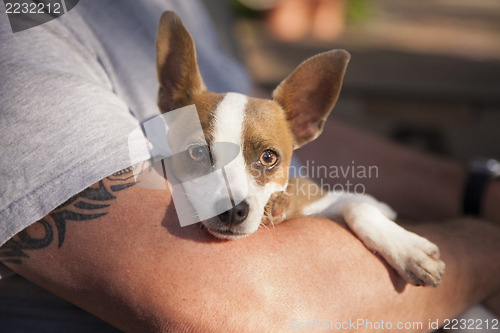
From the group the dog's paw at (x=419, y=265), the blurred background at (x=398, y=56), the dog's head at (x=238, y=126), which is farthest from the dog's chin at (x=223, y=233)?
the blurred background at (x=398, y=56)

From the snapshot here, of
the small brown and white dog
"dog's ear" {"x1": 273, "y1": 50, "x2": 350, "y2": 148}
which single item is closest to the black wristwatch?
the small brown and white dog

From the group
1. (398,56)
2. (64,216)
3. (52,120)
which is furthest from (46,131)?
(398,56)

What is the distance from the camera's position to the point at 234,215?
1243mm

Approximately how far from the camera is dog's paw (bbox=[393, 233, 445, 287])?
1315 millimetres

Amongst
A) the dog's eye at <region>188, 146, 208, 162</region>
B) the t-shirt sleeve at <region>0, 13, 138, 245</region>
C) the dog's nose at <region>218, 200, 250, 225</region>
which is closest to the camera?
the t-shirt sleeve at <region>0, 13, 138, 245</region>

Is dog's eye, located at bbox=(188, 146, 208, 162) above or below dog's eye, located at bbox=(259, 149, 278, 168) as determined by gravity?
above

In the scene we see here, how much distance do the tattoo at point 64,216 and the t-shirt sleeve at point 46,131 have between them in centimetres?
4

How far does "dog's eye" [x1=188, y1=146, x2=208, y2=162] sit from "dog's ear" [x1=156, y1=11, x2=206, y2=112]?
245 mm

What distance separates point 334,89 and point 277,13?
2851 mm

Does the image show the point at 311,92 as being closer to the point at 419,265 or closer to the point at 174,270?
the point at 419,265

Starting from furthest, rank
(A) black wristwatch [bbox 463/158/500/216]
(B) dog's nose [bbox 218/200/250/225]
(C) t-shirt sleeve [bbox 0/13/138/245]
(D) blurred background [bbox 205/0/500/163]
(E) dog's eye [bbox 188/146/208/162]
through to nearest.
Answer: (D) blurred background [bbox 205/0/500/163] < (A) black wristwatch [bbox 463/158/500/216] < (E) dog's eye [bbox 188/146/208/162] < (B) dog's nose [bbox 218/200/250/225] < (C) t-shirt sleeve [bbox 0/13/138/245]

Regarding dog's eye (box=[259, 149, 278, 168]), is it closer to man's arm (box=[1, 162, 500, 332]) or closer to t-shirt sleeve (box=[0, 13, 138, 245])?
man's arm (box=[1, 162, 500, 332])

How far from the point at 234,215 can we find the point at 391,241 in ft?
1.68

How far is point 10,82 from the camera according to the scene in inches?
46.0
